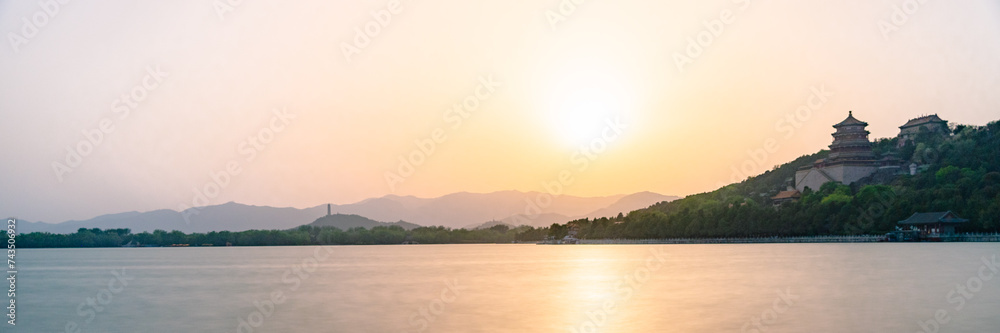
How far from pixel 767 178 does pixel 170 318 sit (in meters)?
117

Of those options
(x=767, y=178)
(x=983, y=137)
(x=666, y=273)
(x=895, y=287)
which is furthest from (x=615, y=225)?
(x=895, y=287)

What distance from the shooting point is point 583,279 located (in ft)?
112

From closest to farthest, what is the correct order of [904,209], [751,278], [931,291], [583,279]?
[931,291]
[751,278]
[583,279]
[904,209]

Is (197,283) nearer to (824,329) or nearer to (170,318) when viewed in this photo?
(170,318)

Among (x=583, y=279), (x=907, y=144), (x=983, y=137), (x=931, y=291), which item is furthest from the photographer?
(x=907, y=144)
